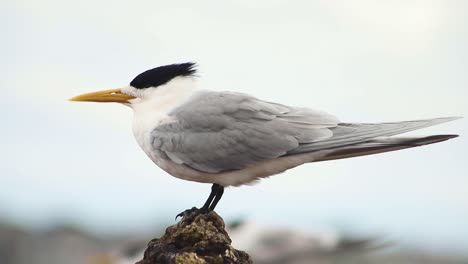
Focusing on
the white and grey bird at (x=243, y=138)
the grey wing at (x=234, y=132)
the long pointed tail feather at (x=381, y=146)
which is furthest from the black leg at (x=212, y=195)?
the long pointed tail feather at (x=381, y=146)

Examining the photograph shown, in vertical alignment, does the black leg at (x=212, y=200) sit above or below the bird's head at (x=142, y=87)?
below

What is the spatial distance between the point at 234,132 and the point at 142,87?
2.61 feet

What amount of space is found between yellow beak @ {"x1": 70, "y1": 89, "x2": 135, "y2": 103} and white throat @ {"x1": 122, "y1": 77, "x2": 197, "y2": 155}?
0.04m

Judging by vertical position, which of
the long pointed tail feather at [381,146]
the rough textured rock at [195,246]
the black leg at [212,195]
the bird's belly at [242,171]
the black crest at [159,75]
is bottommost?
the rough textured rock at [195,246]

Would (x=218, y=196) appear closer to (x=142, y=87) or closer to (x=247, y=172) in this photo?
(x=247, y=172)

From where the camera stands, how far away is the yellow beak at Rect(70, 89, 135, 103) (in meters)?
5.71

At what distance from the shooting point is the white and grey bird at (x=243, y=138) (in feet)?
17.0

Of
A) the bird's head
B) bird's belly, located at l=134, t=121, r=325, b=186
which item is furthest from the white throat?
bird's belly, located at l=134, t=121, r=325, b=186

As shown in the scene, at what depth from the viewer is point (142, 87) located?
575cm

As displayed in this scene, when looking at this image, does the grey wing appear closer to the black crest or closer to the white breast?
the white breast

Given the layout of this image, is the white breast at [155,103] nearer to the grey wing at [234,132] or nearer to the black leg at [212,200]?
the grey wing at [234,132]

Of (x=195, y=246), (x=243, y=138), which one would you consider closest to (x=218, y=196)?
(x=243, y=138)

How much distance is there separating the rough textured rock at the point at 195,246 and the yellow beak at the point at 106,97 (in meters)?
1.22

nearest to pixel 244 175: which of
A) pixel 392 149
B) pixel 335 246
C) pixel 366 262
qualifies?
pixel 392 149
